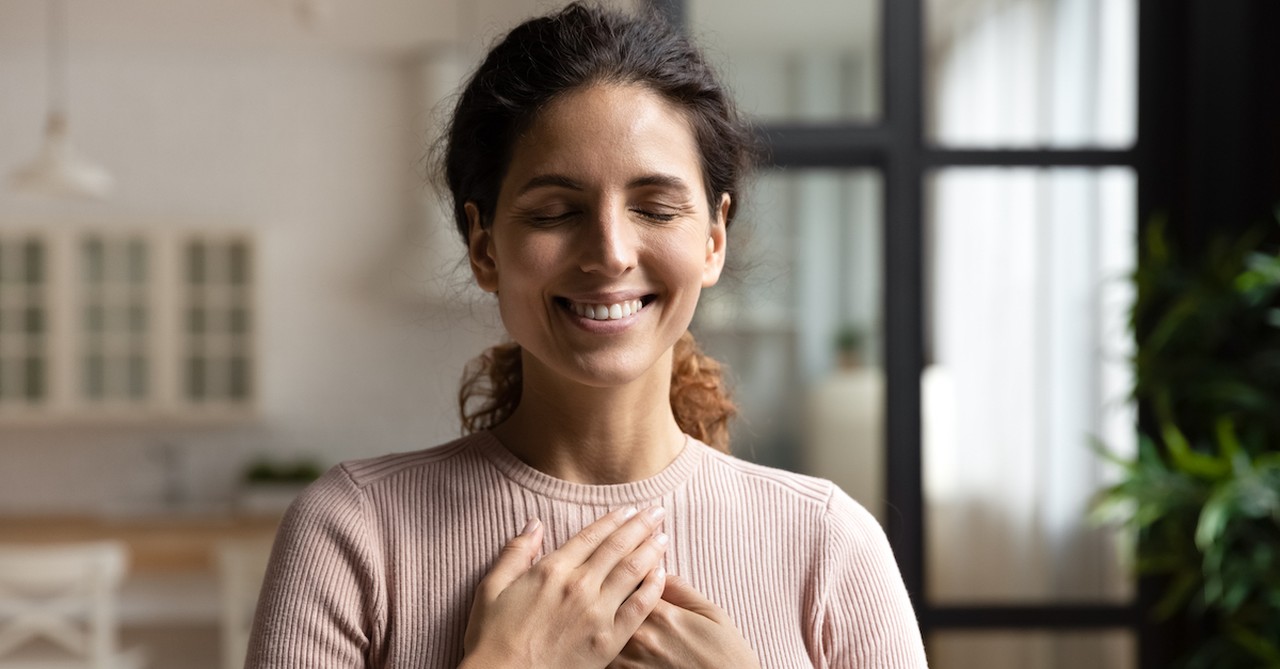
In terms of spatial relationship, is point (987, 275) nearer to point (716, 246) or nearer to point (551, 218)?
point (716, 246)

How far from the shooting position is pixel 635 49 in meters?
1.05

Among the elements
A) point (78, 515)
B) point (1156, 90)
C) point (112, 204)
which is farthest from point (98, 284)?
point (1156, 90)

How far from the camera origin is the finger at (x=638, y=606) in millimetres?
1002

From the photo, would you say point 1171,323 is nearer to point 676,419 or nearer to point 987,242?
point 987,242

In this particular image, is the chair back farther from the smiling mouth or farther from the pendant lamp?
the smiling mouth

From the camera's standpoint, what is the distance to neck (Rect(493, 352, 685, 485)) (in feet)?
3.54

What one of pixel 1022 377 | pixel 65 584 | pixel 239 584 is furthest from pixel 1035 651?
pixel 65 584

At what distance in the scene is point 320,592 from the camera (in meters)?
0.98

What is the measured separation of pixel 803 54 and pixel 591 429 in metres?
2.59

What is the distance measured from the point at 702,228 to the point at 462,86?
30cm

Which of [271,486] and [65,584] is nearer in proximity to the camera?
[65,584]

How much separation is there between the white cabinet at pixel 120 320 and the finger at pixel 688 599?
5.49m

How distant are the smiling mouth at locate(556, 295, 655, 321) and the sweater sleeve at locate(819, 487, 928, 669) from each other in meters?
0.26

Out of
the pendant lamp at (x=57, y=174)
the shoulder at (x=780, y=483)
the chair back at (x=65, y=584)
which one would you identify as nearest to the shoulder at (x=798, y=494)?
the shoulder at (x=780, y=483)
